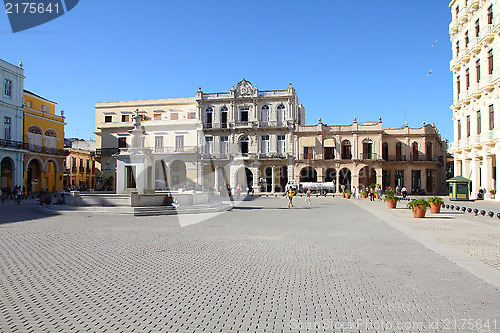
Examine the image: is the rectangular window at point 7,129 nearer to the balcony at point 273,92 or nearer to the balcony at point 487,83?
the balcony at point 273,92

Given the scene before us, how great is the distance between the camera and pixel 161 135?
50.5m

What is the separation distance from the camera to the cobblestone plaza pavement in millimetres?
4492

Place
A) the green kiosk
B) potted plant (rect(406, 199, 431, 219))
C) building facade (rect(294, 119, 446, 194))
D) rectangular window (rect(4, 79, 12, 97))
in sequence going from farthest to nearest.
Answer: building facade (rect(294, 119, 446, 194)) → rectangular window (rect(4, 79, 12, 97)) → the green kiosk → potted plant (rect(406, 199, 431, 219))

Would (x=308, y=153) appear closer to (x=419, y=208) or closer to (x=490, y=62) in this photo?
(x=490, y=62)

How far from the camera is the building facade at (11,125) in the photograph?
117ft

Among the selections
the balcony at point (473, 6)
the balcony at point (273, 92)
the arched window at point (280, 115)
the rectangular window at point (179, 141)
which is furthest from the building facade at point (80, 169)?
the balcony at point (473, 6)

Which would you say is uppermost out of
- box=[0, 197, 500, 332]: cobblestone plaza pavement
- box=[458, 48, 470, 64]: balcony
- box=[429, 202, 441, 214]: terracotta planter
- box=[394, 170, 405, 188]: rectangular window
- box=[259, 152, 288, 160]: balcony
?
box=[458, 48, 470, 64]: balcony

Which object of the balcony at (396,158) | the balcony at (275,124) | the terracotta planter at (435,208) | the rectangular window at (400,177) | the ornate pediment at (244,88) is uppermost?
the ornate pediment at (244,88)

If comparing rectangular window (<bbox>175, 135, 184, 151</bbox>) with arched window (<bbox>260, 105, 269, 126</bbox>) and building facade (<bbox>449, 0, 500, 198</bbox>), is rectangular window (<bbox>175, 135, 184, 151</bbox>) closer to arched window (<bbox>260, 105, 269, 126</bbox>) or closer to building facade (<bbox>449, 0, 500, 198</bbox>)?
arched window (<bbox>260, 105, 269, 126</bbox>)

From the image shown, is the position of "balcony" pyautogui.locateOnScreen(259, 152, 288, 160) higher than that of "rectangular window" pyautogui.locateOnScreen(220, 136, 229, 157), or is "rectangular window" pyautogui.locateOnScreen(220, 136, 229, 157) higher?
"rectangular window" pyautogui.locateOnScreen(220, 136, 229, 157)

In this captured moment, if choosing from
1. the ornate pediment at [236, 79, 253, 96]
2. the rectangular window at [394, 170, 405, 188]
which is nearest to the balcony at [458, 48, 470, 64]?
the rectangular window at [394, 170, 405, 188]

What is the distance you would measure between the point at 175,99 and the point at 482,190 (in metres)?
38.6

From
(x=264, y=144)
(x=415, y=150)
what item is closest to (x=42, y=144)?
(x=264, y=144)

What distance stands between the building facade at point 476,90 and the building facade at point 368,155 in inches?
401
